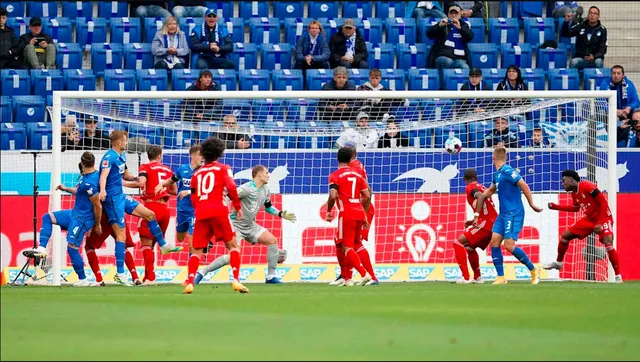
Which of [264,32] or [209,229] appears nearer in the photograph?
[209,229]

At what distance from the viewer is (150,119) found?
2062cm

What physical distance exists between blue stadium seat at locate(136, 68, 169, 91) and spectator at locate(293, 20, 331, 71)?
253 cm

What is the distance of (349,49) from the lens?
24.2 m

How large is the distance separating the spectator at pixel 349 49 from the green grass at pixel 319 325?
10315 mm

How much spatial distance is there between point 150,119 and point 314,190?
2.89 meters

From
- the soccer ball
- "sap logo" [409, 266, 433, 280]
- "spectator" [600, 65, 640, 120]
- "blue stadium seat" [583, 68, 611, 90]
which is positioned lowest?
"sap logo" [409, 266, 433, 280]

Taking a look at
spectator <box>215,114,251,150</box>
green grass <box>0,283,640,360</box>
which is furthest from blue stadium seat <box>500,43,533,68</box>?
green grass <box>0,283,640,360</box>

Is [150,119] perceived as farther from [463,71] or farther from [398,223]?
[463,71]

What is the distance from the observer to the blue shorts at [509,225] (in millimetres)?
17609

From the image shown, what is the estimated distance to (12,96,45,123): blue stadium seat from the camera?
23.1 metres

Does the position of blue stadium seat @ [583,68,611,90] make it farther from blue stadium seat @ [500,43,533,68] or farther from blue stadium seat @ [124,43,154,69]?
blue stadium seat @ [124,43,154,69]

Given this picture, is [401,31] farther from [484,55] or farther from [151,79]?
[151,79]

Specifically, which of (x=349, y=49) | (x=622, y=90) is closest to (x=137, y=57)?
(x=349, y=49)

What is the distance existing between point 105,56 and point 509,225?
10.1 metres
